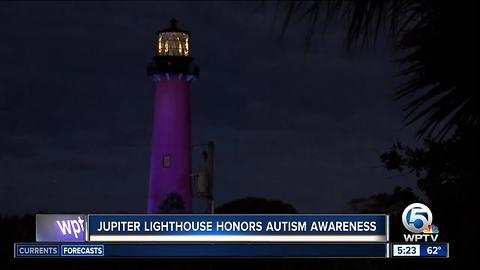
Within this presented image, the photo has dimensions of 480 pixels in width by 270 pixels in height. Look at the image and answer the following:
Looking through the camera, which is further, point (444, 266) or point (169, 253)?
point (169, 253)

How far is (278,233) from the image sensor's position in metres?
15.9

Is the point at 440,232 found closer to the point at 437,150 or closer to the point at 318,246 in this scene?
the point at 318,246

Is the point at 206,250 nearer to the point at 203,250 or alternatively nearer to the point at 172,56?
the point at 203,250

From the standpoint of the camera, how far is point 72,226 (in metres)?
15.9

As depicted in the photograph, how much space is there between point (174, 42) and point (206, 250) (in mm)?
23758

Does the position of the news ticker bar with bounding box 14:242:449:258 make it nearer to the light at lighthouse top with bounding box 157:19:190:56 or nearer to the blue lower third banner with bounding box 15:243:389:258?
the blue lower third banner with bounding box 15:243:389:258

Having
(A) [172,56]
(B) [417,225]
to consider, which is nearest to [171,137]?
(A) [172,56]

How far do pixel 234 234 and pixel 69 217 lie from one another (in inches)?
120

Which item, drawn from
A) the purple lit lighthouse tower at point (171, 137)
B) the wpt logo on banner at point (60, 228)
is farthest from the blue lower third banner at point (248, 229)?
the purple lit lighthouse tower at point (171, 137)

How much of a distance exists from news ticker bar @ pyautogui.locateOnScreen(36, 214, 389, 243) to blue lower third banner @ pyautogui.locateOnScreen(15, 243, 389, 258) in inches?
4.9

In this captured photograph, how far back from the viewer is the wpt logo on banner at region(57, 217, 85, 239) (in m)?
15.9

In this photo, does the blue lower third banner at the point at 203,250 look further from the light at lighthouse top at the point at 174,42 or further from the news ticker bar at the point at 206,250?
the light at lighthouse top at the point at 174,42

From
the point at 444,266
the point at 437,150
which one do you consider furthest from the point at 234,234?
the point at 437,150

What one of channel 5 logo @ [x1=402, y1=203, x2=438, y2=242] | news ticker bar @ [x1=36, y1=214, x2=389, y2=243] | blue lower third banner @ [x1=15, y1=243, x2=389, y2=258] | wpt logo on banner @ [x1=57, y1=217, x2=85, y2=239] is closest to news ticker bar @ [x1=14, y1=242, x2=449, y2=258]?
blue lower third banner @ [x1=15, y1=243, x2=389, y2=258]
